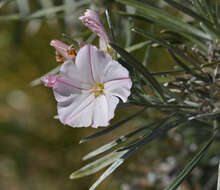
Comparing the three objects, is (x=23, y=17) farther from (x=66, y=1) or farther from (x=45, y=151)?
(x=45, y=151)

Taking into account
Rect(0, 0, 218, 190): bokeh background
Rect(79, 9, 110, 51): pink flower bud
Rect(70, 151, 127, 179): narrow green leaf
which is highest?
Rect(79, 9, 110, 51): pink flower bud

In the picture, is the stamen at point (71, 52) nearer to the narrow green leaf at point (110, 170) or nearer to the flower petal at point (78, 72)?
the flower petal at point (78, 72)

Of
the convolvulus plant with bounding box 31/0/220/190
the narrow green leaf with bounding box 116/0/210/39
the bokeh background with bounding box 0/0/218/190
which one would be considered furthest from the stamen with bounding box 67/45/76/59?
the bokeh background with bounding box 0/0/218/190

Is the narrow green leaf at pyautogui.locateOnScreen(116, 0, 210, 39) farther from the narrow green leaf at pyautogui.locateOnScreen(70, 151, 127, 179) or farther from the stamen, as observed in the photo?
the narrow green leaf at pyautogui.locateOnScreen(70, 151, 127, 179)

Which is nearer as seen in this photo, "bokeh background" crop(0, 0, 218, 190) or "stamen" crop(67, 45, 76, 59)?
"stamen" crop(67, 45, 76, 59)

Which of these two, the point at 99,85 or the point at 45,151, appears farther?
the point at 45,151

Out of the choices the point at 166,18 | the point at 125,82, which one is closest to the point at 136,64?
the point at 125,82

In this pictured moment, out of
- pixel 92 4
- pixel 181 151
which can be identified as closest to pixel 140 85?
pixel 92 4
